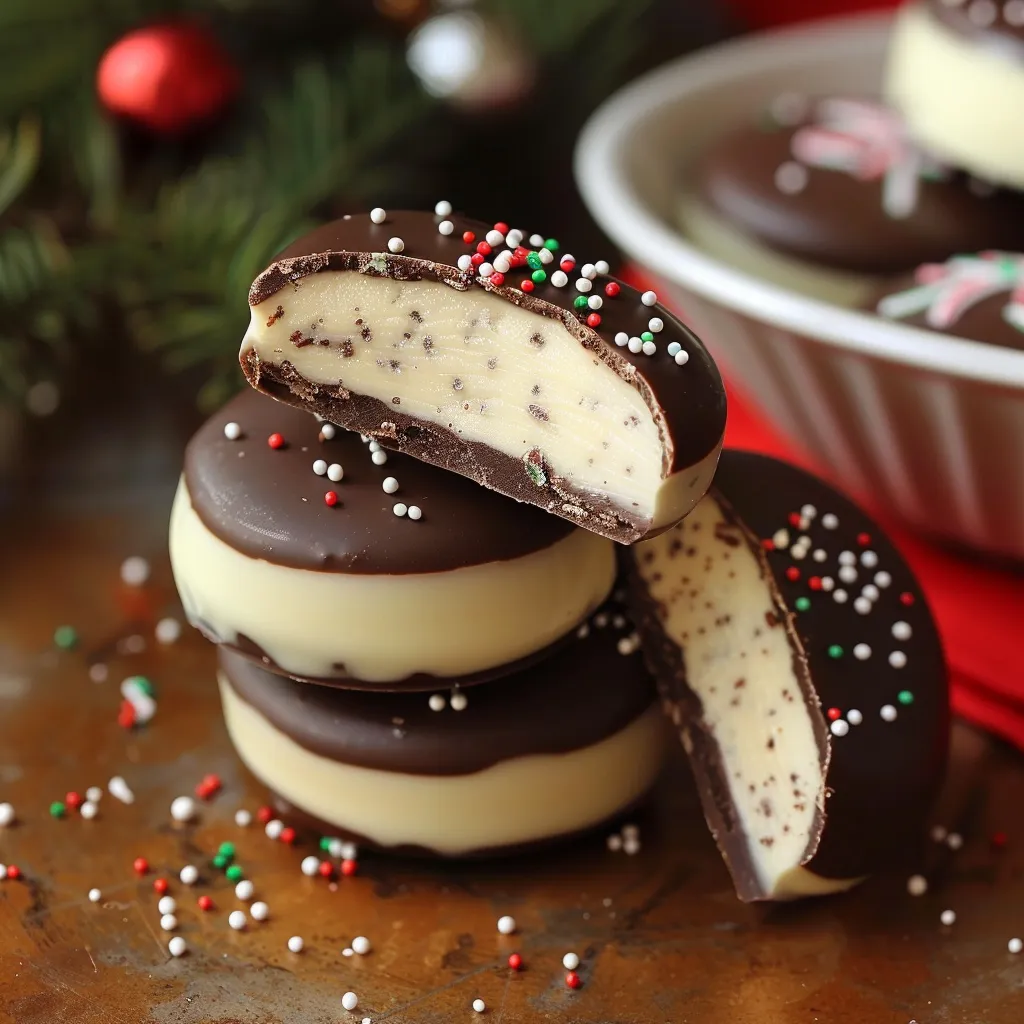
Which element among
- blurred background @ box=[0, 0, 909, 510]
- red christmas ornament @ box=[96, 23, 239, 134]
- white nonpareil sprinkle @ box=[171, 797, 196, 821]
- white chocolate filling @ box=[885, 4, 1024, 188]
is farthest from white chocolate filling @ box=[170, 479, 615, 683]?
white chocolate filling @ box=[885, 4, 1024, 188]

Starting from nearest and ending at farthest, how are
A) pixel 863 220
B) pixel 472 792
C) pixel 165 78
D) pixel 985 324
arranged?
pixel 472 792, pixel 985 324, pixel 165 78, pixel 863 220

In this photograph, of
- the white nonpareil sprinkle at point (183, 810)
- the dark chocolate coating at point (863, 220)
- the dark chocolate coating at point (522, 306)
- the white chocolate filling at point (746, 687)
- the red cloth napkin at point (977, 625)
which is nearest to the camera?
the dark chocolate coating at point (522, 306)

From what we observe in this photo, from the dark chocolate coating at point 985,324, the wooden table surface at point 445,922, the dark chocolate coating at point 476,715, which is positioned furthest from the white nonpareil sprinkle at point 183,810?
the dark chocolate coating at point 985,324

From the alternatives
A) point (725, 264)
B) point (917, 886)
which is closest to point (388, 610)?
point (917, 886)

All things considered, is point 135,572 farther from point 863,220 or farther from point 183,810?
point 863,220

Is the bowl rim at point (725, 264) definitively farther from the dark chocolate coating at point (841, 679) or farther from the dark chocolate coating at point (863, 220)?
the dark chocolate coating at point (841, 679)
